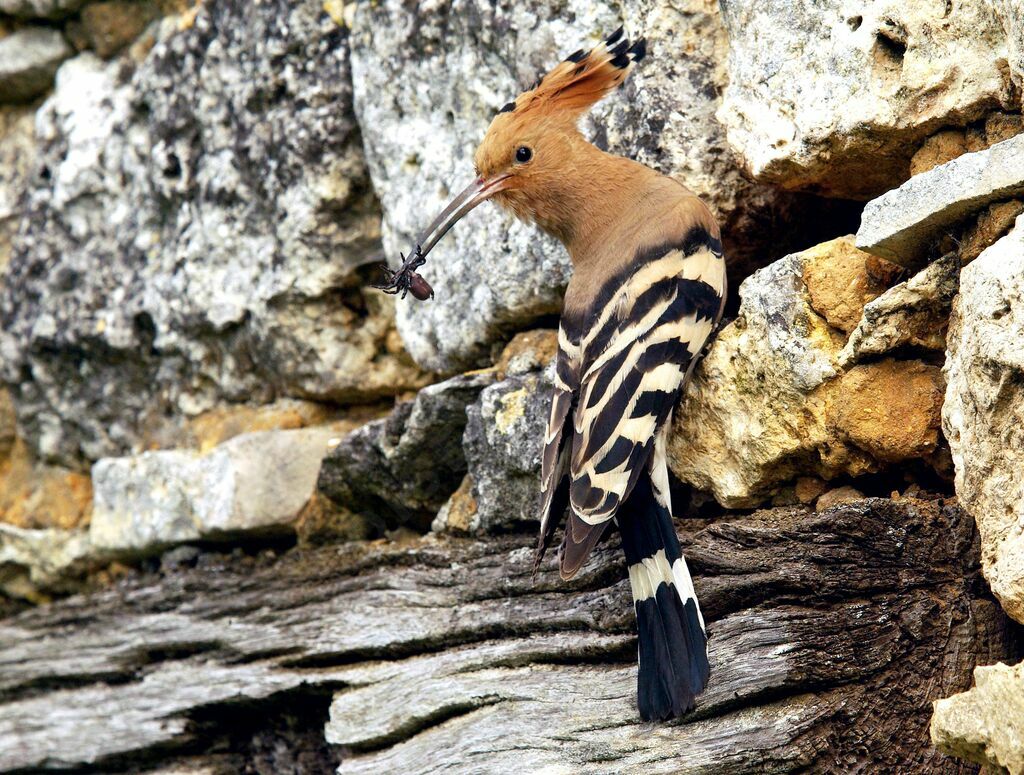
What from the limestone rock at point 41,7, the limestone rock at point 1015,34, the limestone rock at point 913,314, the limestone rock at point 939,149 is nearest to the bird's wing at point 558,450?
the limestone rock at point 913,314

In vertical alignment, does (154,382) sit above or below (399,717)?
above

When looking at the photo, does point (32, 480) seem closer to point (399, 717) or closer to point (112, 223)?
point (112, 223)

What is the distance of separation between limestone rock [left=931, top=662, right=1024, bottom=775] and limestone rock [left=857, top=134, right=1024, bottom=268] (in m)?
0.84

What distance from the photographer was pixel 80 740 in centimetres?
380

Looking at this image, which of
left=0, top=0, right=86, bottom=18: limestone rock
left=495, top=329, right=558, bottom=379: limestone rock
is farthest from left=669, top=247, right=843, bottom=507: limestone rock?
left=0, top=0, right=86, bottom=18: limestone rock

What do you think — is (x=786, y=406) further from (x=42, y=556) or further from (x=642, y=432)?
(x=42, y=556)

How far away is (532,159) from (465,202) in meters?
0.20

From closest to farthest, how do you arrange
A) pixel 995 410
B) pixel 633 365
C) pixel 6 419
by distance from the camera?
1. pixel 995 410
2. pixel 633 365
3. pixel 6 419

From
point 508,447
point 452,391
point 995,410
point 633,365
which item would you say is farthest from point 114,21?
point 995,410

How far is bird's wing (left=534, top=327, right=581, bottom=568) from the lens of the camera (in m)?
2.87

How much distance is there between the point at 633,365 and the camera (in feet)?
9.36

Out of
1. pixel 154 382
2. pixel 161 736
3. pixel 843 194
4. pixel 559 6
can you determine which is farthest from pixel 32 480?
pixel 843 194

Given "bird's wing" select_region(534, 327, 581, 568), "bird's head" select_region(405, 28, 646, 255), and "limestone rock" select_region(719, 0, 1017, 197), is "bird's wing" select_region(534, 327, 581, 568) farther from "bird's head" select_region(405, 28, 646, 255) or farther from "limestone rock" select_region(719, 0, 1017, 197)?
"limestone rock" select_region(719, 0, 1017, 197)

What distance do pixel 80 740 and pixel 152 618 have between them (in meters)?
0.40
